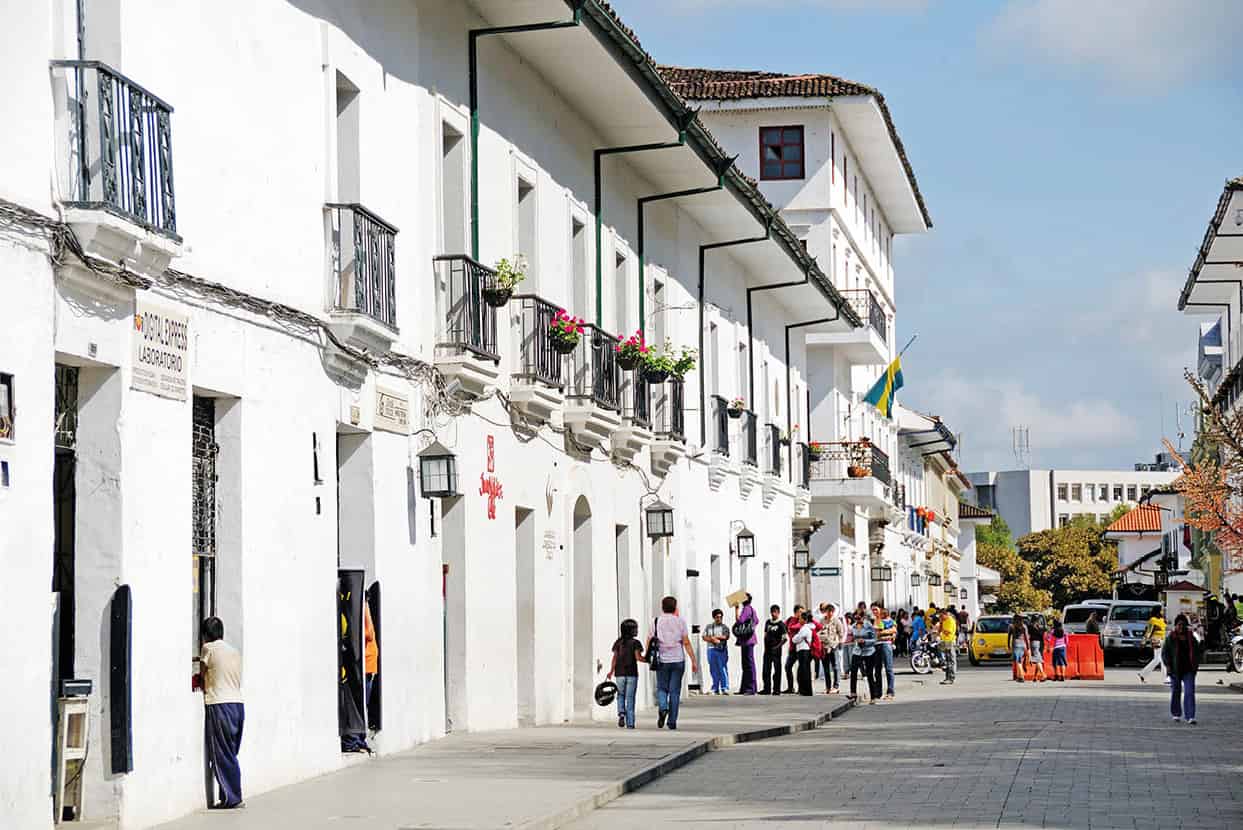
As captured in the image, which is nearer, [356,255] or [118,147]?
[118,147]

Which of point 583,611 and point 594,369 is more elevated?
point 594,369

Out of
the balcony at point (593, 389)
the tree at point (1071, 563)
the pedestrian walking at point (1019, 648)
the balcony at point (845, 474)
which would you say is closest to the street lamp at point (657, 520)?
the balcony at point (593, 389)

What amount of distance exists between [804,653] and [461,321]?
48.9 ft

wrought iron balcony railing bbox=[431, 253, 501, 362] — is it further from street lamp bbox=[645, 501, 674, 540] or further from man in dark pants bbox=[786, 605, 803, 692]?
man in dark pants bbox=[786, 605, 803, 692]

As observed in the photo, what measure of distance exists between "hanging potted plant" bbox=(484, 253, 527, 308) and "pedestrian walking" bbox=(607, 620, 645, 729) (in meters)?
4.66

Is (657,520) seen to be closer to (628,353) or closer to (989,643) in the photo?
(628,353)

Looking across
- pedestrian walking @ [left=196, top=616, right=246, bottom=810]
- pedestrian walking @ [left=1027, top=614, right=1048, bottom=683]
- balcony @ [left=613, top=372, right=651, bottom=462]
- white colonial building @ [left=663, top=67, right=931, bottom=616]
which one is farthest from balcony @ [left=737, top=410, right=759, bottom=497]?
pedestrian walking @ [left=196, top=616, right=246, bottom=810]

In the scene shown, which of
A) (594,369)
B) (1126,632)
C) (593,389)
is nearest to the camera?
(593,389)

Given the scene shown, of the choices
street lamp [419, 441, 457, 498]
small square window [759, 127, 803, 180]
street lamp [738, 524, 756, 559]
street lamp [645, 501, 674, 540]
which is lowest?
street lamp [738, 524, 756, 559]

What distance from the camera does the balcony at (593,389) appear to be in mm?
24656

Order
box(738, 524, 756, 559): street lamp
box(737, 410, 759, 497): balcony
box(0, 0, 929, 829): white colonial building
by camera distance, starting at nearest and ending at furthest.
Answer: box(0, 0, 929, 829): white colonial building < box(738, 524, 756, 559): street lamp < box(737, 410, 759, 497): balcony

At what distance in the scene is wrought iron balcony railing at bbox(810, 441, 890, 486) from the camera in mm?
49688

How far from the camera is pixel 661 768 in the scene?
725 inches

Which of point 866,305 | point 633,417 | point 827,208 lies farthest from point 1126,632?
point 633,417
